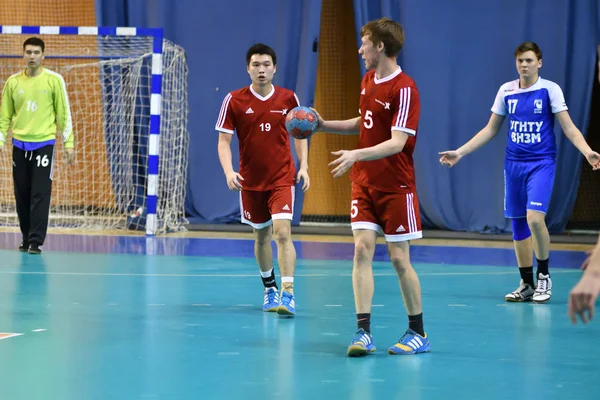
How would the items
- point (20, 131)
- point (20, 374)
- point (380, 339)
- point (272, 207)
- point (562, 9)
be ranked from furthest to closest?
1. point (562, 9)
2. point (20, 131)
3. point (272, 207)
4. point (380, 339)
5. point (20, 374)

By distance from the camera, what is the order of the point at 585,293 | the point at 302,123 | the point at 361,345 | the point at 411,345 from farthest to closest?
1. the point at 302,123
2. the point at 411,345
3. the point at 361,345
4. the point at 585,293

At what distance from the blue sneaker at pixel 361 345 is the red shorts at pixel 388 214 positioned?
20.4 inches

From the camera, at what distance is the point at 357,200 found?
16.6 ft

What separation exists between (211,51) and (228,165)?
7.32m

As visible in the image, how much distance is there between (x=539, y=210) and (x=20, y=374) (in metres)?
3.99

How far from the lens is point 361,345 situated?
16.1ft

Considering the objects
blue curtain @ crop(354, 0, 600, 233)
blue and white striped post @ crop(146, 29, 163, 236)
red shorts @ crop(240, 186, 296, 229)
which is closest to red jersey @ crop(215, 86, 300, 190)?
red shorts @ crop(240, 186, 296, 229)

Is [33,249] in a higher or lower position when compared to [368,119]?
lower

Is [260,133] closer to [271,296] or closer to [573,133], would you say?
[271,296]

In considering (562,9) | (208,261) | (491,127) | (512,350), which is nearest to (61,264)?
(208,261)

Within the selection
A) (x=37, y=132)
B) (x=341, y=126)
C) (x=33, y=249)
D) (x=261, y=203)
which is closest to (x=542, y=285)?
(x=261, y=203)

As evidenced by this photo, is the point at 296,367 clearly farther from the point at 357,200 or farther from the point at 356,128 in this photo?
the point at 356,128

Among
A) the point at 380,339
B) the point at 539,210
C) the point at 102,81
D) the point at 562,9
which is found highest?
the point at 562,9

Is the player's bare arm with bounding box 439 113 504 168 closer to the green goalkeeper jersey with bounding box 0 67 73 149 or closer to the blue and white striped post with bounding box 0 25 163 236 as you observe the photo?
the green goalkeeper jersey with bounding box 0 67 73 149
